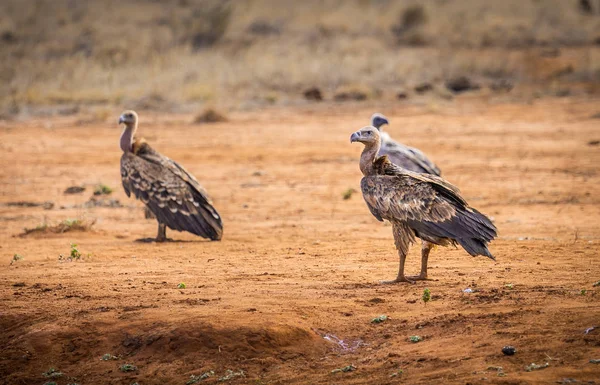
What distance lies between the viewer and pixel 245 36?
44.6 metres

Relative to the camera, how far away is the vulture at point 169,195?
491 inches

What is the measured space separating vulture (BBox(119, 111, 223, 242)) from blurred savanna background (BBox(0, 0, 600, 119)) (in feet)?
44.7

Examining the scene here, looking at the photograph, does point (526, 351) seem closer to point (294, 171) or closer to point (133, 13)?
point (294, 171)

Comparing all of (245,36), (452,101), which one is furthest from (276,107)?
(245,36)

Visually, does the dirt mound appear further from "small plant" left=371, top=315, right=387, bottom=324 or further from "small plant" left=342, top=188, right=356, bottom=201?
"small plant" left=342, top=188, right=356, bottom=201

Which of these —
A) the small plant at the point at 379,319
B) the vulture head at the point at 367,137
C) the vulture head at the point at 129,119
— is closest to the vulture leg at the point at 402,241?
the vulture head at the point at 367,137

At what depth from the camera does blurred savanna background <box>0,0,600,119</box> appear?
30152 millimetres

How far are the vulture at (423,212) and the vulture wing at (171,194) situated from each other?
3736mm

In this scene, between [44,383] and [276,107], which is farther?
[276,107]

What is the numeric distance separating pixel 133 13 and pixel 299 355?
48678mm

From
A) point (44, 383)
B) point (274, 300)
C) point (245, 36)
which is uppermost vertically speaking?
point (245, 36)

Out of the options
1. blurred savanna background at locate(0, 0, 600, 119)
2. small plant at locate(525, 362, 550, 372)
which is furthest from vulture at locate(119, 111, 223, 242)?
blurred savanna background at locate(0, 0, 600, 119)

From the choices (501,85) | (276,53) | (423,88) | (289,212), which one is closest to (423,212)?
(289,212)

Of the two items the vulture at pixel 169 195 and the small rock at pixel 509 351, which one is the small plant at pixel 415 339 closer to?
the small rock at pixel 509 351
